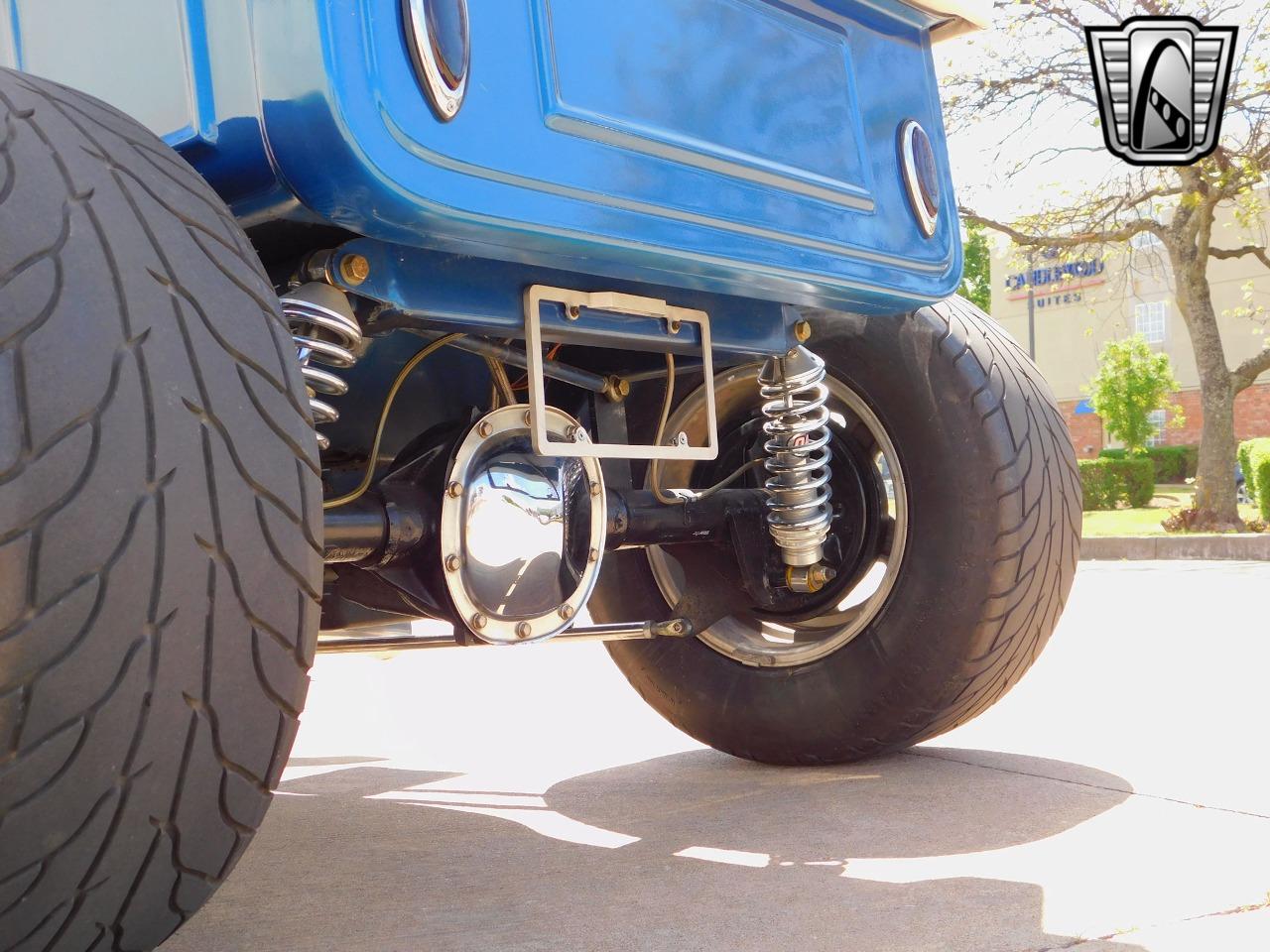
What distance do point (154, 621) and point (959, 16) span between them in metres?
1.99

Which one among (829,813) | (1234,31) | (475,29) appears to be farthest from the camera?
(1234,31)

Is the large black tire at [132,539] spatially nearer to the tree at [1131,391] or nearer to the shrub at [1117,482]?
the shrub at [1117,482]

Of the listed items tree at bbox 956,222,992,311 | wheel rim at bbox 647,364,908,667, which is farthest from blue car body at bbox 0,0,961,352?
tree at bbox 956,222,992,311

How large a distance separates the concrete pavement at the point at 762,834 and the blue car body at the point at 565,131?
94 cm

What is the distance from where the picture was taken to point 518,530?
2.31m

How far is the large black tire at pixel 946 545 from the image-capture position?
268cm

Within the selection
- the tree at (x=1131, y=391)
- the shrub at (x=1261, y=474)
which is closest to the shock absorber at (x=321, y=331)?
the shrub at (x=1261, y=474)

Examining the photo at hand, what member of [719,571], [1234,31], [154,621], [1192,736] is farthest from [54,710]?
[1234,31]

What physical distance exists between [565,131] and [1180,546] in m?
13.3

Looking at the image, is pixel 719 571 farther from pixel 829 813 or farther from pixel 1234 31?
pixel 1234 31

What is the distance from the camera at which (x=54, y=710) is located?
3.99 ft

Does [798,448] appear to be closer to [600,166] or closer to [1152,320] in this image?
[600,166]

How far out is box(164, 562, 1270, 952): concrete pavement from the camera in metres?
1.87

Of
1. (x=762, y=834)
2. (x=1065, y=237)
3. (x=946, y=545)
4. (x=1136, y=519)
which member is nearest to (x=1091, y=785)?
(x=946, y=545)
